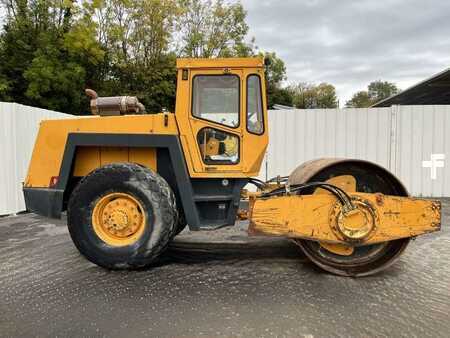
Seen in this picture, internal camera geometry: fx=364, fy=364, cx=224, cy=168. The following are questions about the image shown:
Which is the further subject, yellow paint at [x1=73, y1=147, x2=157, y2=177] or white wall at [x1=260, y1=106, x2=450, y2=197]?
white wall at [x1=260, y1=106, x2=450, y2=197]

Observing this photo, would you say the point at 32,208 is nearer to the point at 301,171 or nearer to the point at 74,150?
the point at 74,150

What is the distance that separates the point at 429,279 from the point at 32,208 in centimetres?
435

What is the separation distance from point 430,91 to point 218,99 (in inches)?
553

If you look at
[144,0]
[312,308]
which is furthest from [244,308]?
[144,0]

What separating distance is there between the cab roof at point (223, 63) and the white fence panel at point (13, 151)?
4.63m

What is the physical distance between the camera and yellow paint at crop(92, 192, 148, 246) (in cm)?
375

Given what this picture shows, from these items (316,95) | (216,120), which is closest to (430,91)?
(216,120)

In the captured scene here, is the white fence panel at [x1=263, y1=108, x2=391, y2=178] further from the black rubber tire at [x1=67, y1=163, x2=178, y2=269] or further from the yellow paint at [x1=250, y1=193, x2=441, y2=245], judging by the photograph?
the black rubber tire at [x1=67, y1=163, x2=178, y2=269]

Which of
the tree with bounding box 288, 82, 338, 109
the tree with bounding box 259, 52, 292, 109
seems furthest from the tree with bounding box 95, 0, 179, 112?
the tree with bounding box 288, 82, 338, 109

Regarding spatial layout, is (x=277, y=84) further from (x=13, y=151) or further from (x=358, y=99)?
(x=358, y=99)

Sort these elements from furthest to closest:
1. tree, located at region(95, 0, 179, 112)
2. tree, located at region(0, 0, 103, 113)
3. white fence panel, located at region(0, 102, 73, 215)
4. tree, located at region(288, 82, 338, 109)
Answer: tree, located at region(288, 82, 338, 109)
tree, located at region(95, 0, 179, 112)
tree, located at region(0, 0, 103, 113)
white fence panel, located at region(0, 102, 73, 215)

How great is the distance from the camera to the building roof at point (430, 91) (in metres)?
12.0

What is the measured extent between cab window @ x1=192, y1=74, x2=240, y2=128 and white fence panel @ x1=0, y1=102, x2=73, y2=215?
4.74m

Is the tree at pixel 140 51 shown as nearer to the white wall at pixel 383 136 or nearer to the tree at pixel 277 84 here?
the tree at pixel 277 84
